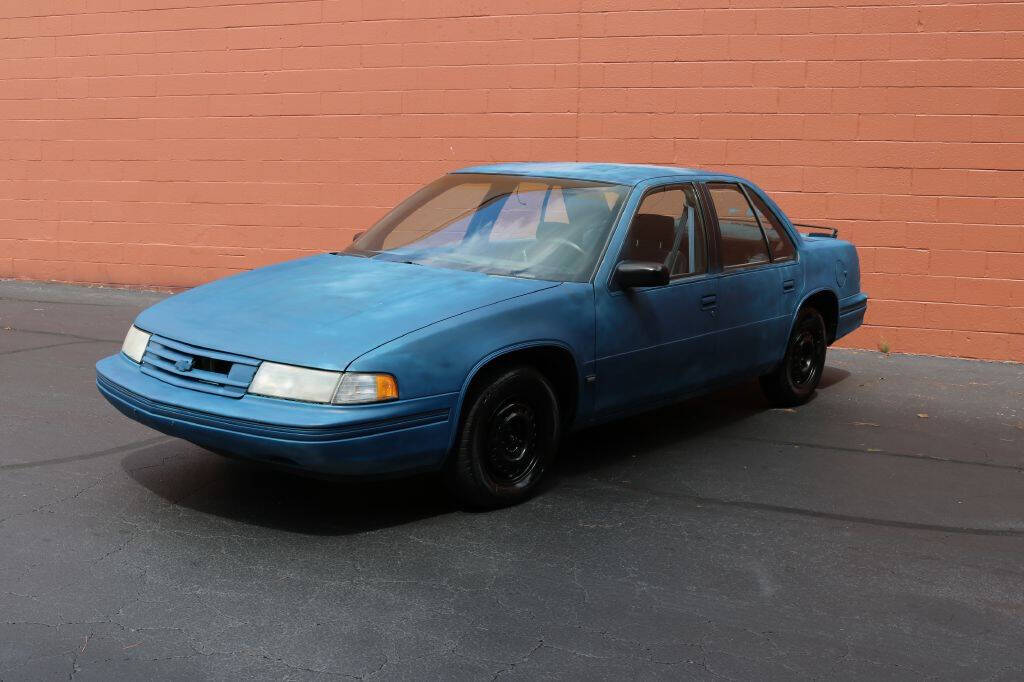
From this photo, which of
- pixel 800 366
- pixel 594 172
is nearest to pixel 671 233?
pixel 594 172

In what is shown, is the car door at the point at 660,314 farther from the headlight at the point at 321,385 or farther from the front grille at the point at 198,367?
the front grille at the point at 198,367

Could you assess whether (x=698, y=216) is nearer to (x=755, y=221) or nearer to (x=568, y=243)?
(x=755, y=221)

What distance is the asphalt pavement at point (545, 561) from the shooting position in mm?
4062

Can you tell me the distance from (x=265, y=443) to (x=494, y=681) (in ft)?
5.00

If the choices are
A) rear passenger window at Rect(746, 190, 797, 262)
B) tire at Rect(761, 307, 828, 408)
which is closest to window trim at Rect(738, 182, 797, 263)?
rear passenger window at Rect(746, 190, 797, 262)

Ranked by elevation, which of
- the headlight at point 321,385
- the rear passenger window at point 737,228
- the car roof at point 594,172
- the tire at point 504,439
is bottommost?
the tire at point 504,439

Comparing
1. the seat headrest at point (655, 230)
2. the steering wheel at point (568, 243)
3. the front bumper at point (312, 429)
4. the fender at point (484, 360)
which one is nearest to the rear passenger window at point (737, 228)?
the seat headrest at point (655, 230)

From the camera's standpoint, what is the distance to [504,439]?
556cm

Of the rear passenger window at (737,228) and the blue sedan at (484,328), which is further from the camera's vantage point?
the rear passenger window at (737,228)

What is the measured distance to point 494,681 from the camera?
12.7 feet

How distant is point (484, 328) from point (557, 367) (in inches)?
25.6

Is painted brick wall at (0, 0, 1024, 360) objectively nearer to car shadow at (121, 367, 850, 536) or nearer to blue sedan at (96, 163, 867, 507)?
blue sedan at (96, 163, 867, 507)

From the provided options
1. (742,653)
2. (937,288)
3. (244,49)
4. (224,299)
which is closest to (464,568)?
(742,653)

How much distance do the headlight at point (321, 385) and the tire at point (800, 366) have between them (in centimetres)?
349
